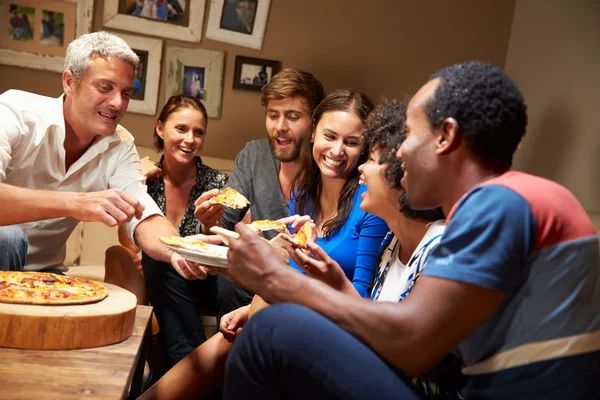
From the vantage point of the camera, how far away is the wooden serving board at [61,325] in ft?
5.05

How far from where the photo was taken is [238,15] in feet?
13.0

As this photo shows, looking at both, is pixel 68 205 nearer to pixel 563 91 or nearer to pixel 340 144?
pixel 340 144

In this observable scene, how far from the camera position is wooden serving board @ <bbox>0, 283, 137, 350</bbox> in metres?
1.54

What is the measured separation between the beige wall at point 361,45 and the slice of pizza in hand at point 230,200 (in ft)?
5.18

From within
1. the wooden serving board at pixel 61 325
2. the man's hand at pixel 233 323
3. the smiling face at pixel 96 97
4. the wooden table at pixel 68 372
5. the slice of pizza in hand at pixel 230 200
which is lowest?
the man's hand at pixel 233 323

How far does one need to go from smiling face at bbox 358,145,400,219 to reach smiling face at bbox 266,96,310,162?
1.14 meters

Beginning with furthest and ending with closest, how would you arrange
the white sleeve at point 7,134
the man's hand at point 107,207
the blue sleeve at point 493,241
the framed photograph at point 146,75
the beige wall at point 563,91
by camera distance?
the framed photograph at point 146,75
the beige wall at point 563,91
the white sleeve at point 7,134
the man's hand at point 107,207
the blue sleeve at point 493,241

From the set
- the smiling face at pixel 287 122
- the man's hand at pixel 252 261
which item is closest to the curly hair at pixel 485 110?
the man's hand at pixel 252 261

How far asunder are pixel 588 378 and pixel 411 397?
317 millimetres

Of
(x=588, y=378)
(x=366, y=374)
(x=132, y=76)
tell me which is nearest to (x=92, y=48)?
(x=132, y=76)

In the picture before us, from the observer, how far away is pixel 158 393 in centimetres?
200

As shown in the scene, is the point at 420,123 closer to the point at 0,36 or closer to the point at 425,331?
the point at 425,331

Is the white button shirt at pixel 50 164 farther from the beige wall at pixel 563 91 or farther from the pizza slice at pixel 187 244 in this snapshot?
the beige wall at pixel 563 91

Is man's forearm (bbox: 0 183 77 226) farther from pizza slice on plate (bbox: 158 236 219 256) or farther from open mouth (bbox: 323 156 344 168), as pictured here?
open mouth (bbox: 323 156 344 168)
